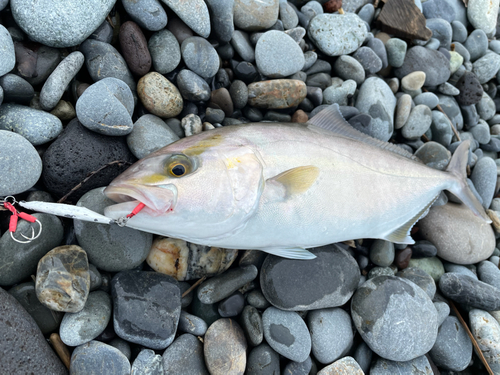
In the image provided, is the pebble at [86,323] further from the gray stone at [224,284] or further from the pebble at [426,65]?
the pebble at [426,65]

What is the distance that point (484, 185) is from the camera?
3312 mm

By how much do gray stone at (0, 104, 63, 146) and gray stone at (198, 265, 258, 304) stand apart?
1571 mm

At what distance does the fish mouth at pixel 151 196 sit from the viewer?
1.64 meters

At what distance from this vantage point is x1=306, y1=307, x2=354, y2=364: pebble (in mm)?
2371

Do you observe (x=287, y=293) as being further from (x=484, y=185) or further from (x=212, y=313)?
(x=484, y=185)

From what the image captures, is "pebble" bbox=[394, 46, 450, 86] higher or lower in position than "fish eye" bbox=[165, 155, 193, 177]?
higher

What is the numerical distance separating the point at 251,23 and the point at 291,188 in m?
1.85

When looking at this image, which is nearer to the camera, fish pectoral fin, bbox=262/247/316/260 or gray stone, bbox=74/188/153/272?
gray stone, bbox=74/188/153/272

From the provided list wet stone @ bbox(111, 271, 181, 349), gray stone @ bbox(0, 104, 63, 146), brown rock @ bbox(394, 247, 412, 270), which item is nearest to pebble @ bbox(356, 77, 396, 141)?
brown rock @ bbox(394, 247, 412, 270)

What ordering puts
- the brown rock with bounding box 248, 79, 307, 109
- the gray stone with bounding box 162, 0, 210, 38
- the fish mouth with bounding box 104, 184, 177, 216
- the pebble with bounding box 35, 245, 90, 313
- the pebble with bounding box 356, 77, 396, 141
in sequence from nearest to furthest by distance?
the fish mouth with bounding box 104, 184, 177, 216, the pebble with bounding box 35, 245, 90, 313, the gray stone with bounding box 162, 0, 210, 38, the brown rock with bounding box 248, 79, 307, 109, the pebble with bounding box 356, 77, 396, 141

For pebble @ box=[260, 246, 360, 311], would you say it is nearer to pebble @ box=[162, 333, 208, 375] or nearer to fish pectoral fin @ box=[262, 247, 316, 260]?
fish pectoral fin @ box=[262, 247, 316, 260]

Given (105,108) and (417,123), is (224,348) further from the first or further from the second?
(417,123)

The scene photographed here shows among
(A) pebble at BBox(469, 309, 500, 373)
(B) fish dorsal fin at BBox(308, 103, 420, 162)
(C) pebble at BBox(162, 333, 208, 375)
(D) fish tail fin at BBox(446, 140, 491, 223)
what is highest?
(B) fish dorsal fin at BBox(308, 103, 420, 162)


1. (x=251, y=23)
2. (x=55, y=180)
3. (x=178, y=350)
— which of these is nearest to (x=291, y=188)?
(x=178, y=350)
